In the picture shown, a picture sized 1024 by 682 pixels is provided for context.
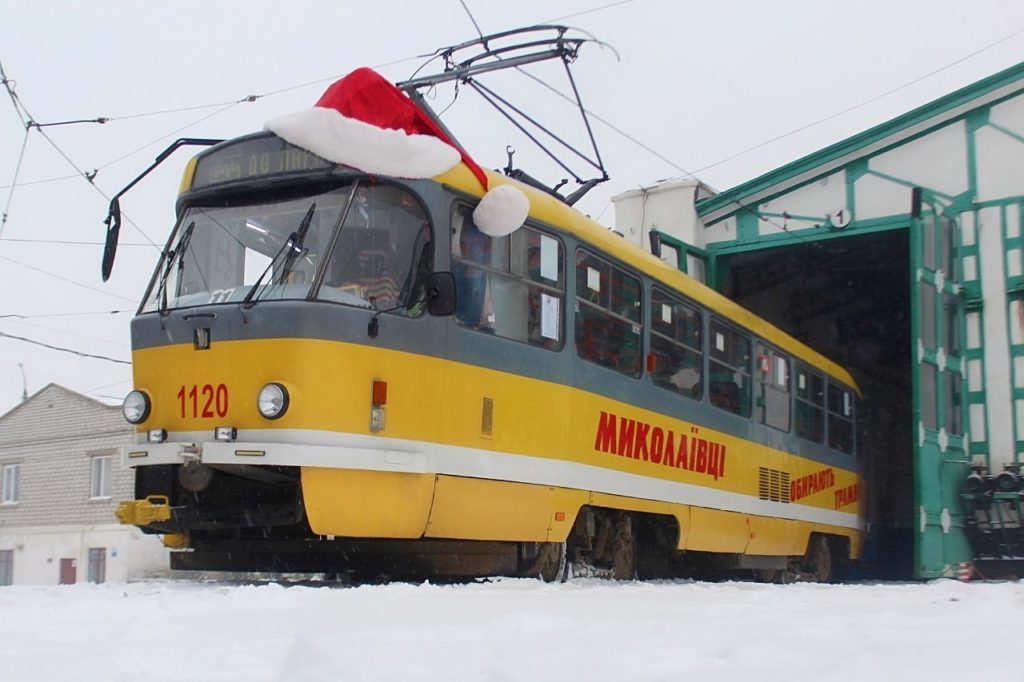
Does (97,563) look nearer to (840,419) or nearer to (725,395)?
(840,419)

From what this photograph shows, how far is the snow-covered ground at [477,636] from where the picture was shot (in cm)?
385

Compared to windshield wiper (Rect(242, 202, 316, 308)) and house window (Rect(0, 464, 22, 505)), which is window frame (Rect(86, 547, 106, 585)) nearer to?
house window (Rect(0, 464, 22, 505))

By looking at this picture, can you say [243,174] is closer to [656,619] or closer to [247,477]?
[247,477]

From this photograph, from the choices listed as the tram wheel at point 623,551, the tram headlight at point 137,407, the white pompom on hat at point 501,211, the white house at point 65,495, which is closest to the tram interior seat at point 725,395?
the tram wheel at point 623,551

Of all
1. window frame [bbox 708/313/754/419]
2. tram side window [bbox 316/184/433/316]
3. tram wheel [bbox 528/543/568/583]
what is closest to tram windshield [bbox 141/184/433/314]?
tram side window [bbox 316/184/433/316]

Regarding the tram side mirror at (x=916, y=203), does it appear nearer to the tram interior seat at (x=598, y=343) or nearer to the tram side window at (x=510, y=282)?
the tram interior seat at (x=598, y=343)

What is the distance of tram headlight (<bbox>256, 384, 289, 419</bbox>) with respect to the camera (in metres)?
6.86

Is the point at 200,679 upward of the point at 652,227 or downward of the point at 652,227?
downward

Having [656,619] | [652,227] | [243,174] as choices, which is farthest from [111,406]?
[656,619]

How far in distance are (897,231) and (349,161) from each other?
1113 centimetres

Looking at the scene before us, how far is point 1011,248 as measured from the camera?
15.2m

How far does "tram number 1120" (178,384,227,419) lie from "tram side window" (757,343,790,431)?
6948mm

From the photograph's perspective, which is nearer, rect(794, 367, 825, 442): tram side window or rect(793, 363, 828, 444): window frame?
rect(793, 363, 828, 444): window frame

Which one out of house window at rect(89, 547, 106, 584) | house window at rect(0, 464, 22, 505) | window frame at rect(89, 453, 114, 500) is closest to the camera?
house window at rect(89, 547, 106, 584)
